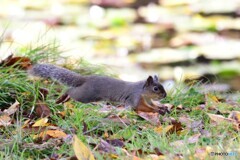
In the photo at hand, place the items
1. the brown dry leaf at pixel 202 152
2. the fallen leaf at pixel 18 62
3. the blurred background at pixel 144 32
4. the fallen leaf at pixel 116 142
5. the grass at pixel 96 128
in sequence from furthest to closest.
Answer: the blurred background at pixel 144 32
the fallen leaf at pixel 18 62
the fallen leaf at pixel 116 142
the grass at pixel 96 128
the brown dry leaf at pixel 202 152

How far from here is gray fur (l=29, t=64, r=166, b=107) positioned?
16.3 ft

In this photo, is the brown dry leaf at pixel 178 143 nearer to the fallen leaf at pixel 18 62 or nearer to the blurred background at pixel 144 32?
the fallen leaf at pixel 18 62

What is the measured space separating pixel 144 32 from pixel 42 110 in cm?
510

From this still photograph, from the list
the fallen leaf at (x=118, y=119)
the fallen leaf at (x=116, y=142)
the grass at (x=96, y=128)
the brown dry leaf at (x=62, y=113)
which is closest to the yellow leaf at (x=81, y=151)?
the grass at (x=96, y=128)

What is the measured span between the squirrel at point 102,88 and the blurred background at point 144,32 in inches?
92.1

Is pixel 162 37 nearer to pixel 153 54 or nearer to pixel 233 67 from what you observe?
pixel 153 54

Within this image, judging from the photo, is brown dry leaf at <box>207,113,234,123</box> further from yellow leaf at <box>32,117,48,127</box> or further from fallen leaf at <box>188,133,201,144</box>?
yellow leaf at <box>32,117,48,127</box>

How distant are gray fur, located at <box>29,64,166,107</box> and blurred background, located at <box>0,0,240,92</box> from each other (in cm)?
234

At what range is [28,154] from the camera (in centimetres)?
365

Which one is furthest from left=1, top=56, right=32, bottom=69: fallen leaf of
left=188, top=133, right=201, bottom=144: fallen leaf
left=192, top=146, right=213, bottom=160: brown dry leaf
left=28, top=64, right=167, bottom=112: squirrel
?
left=192, top=146, right=213, bottom=160: brown dry leaf

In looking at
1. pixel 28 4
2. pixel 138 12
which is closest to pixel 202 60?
pixel 138 12

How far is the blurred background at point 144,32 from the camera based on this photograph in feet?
26.5

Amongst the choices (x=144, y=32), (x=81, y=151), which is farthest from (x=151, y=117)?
(x=144, y=32)

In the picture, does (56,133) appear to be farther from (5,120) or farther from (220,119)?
(220,119)
